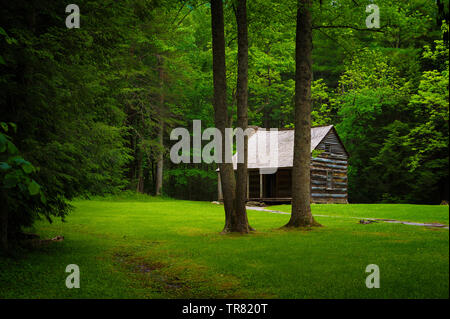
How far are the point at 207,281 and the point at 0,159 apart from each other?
12.8ft

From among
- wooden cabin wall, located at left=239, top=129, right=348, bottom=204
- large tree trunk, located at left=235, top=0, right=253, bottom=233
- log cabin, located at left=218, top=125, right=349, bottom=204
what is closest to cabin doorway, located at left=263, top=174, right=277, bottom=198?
log cabin, located at left=218, top=125, right=349, bottom=204

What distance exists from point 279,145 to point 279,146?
0.43 ft

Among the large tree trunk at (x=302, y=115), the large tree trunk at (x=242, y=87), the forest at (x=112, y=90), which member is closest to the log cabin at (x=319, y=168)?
the forest at (x=112, y=90)

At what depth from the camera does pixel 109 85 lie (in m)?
11.3

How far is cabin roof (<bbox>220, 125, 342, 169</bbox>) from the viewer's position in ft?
110

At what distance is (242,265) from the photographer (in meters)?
8.46

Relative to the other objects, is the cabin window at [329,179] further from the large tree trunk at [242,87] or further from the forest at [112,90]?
the large tree trunk at [242,87]

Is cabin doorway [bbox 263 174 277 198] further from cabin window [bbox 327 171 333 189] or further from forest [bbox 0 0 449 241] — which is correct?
forest [bbox 0 0 449 241]

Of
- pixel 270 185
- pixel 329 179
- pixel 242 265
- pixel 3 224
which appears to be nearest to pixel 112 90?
pixel 3 224

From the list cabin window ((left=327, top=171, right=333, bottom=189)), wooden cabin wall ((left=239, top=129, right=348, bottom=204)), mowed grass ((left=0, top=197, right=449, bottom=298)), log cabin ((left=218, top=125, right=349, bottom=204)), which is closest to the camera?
mowed grass ((left=0, top=197, right=449, bottom=298))

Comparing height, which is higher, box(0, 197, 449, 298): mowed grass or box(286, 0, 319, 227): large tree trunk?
box(286, 0, 319, 227): large tree trunk
